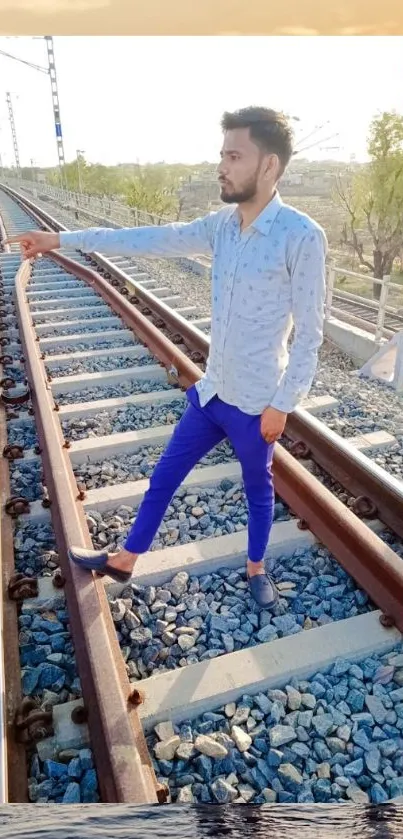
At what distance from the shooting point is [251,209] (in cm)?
217

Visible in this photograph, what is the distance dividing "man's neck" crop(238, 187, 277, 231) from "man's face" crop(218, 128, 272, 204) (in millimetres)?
35

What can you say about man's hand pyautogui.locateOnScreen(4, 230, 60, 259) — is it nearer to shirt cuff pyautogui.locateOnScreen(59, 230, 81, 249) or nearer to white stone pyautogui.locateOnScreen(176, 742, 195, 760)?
shirt cuff pyautogui.locateOnScreen(59, 230, 81, 249)

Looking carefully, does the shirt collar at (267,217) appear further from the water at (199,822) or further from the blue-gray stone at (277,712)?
the water at (199,822)

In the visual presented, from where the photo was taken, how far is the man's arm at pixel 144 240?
2531 mm

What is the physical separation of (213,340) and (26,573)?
1464mm

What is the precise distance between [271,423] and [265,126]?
1024 mm

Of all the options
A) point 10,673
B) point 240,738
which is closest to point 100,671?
point 10,673

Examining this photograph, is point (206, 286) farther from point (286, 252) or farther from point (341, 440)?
point (286, 252)

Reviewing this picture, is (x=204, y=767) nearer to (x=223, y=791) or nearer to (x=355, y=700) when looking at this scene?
(x=223, y=791)

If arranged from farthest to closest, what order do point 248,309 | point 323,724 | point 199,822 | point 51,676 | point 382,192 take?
point 382,192, point 51,676, point 248,309, point 323,724, point 199,822

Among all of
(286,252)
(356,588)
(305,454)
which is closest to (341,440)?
(305,454)

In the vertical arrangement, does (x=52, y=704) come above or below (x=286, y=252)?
below

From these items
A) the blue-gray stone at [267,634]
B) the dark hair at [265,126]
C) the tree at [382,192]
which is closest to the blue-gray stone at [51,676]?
the blue-gray stone at [267,634]

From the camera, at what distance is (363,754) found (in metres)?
2.08
